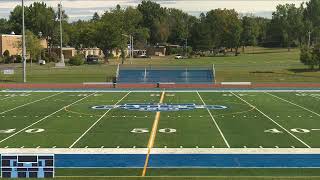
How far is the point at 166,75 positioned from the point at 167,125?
26266mm

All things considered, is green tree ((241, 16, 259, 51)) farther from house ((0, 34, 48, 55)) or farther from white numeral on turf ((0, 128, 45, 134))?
white numeral on turf ((0, 128, 45, 134))

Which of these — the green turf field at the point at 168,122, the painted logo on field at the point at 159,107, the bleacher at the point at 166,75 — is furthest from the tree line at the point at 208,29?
the painted logo on field at the point at 159,107

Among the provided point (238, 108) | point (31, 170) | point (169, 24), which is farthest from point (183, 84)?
point (169, 24)

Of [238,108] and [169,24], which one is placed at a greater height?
[169,24]

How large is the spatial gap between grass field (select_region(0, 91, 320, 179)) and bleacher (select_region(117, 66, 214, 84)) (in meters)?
12.0

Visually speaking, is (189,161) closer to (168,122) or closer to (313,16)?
(168,122)

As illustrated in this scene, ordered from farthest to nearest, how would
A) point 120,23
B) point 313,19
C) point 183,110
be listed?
point 313,19, point 120,23, point 183,110

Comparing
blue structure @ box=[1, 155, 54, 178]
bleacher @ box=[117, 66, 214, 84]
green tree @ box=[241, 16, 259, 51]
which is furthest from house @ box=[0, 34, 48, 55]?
blue structure @ box=[1, 155, 54, 178]

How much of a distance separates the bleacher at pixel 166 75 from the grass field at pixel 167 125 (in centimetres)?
1203

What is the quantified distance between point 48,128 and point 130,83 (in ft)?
77.5

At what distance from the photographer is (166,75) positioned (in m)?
49.0

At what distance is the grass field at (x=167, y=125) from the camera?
18094 millimetres

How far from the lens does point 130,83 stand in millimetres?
45688

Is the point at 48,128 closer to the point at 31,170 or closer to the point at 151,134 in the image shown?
the point at 151,134
